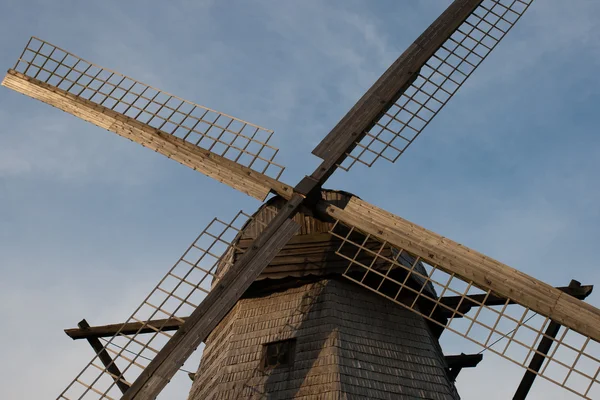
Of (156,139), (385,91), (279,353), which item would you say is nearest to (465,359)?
(279,353)

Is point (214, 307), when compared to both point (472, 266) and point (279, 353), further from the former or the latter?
point (472, 266)

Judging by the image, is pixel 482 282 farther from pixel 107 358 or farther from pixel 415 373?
pixel 107 358

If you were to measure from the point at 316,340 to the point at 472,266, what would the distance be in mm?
2054

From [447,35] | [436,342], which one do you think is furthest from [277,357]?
[447,35]

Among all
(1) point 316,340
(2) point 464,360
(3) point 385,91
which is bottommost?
(1) point 316,340

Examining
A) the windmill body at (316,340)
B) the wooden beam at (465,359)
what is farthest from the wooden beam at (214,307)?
the wooden beam at (465,359)

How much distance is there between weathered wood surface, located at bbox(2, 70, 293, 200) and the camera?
9.52 metres

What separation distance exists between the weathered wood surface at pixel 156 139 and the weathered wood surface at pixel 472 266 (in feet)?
2.97

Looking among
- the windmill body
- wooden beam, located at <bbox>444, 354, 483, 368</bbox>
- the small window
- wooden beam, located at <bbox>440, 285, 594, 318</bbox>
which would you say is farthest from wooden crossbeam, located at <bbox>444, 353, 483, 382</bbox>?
the small window

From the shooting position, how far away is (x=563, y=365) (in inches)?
312

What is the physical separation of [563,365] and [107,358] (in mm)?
6215

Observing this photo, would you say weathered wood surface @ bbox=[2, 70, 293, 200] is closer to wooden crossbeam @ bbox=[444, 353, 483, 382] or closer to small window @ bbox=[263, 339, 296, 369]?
small window @ bbox=[263, 339, 296, 369]

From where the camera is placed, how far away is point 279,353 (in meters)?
8.88

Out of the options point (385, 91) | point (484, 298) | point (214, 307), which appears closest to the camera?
point (214, 307)
